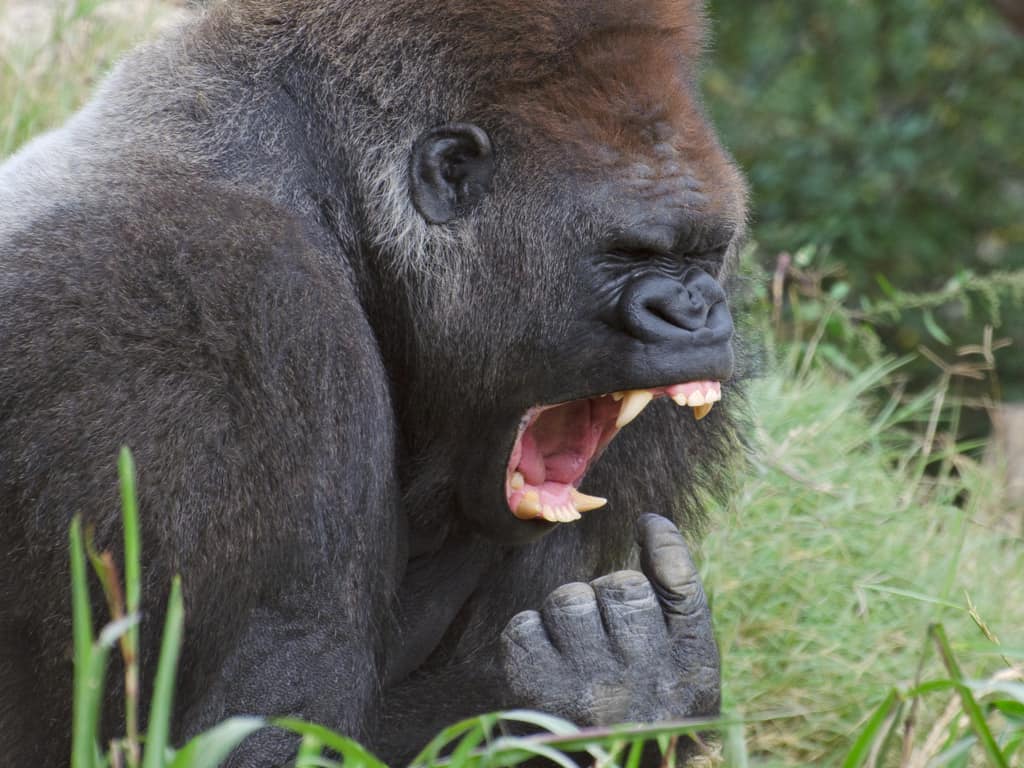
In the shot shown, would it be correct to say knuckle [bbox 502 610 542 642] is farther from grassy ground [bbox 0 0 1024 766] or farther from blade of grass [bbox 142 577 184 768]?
blade of grass [bbox 142 577 184 768]

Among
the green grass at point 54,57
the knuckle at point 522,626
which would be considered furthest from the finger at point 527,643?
the green grass at point 54,57

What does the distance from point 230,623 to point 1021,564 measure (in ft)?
8.99

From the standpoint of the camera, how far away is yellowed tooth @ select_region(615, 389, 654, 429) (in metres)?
2.51

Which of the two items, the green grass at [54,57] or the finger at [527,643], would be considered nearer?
the finger at [527,643]

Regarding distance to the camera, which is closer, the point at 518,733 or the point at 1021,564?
the point at 518,733

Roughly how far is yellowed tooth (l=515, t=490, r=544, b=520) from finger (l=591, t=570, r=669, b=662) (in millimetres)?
168

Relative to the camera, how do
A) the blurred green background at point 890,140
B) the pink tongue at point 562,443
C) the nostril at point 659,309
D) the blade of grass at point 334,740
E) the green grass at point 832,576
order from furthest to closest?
1. the blurred green background at point 890,140
2. the green grass at point 832,576
3. the pink tongue at point 562,443
4. the nostril at point 659,309
5. the blade of grass at point 334,740

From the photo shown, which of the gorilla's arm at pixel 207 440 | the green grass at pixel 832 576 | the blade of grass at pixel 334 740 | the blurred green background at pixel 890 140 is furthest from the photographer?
the blurred green background at pixel 890 140

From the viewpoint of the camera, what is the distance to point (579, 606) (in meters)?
2.51

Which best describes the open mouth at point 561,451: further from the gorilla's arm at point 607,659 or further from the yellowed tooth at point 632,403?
the gorilla's arm at point 607,659

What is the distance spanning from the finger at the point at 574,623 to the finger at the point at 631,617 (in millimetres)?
23

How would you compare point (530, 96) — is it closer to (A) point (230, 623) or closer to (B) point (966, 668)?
(A) point (230, 623)

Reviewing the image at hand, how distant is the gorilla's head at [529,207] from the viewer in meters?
2.50

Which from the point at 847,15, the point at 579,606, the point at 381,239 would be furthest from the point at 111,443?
the point at 847,15
